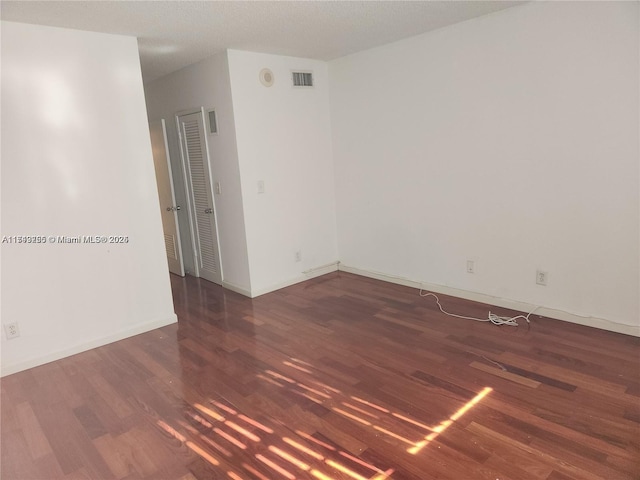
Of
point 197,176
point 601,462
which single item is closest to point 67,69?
point 197,176

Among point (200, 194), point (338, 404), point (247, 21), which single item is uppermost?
point (247, 21)

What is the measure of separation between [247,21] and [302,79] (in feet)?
4.95

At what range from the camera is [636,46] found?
2.81 m

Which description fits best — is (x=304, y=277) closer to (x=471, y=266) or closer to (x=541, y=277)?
(x=471, y=266)

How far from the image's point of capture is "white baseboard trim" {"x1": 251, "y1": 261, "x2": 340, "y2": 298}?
457 centimetres

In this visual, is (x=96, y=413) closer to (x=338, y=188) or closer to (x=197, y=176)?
(x=197, y=176)

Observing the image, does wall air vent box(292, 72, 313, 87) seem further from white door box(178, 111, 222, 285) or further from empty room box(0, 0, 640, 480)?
white door box(178, 111, 222, 285)

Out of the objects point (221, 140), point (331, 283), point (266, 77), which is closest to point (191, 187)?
point (221, 140)

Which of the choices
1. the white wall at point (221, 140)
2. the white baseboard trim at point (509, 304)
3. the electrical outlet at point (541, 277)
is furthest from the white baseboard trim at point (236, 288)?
the electrical outlet at point (541, 277)

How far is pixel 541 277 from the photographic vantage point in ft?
11.6

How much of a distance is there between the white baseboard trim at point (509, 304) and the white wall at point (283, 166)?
78 centimetres

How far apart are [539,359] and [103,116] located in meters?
3.68

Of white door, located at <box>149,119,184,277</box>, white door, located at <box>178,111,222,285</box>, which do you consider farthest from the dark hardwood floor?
white door, located at <box>149,119,184,277</box>

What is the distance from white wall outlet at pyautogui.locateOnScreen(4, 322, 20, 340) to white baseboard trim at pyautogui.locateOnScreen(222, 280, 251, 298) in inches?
78.7
